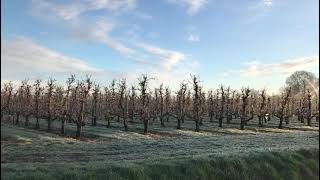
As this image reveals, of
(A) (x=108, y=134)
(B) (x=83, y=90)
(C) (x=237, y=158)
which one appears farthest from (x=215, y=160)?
(B) (x=83, y=90)

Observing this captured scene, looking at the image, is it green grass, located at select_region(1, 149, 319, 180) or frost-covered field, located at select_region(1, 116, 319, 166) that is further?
frost-covered field, located at select_region(1, 116, 319, 166)

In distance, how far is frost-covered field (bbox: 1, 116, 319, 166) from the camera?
111ft

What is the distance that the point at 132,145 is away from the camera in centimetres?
4744

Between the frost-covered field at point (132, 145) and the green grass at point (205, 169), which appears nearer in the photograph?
the green grass at point (205, 169)

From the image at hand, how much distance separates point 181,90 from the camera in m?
108

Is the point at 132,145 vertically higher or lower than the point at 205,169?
higher

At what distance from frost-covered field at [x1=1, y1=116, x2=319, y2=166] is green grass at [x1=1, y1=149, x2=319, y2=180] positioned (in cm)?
197

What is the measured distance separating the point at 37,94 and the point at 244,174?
227 feet

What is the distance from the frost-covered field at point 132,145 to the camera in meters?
33.8

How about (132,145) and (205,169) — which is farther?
(132,145)

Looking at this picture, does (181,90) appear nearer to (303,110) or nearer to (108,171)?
(303,110)

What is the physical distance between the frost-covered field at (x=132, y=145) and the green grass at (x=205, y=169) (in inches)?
77.7

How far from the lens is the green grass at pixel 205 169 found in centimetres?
2300

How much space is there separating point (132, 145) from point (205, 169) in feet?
71.9
